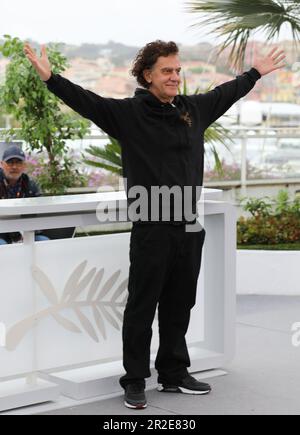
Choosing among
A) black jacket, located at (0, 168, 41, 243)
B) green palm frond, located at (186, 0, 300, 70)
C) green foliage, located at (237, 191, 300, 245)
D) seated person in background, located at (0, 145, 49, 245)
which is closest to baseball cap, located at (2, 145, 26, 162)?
seated person in background, located at (0, 145, 49, 245)

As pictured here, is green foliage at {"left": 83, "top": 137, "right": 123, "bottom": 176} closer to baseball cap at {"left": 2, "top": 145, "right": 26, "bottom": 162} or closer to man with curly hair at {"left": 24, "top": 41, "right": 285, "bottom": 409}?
baseball cap at {"left": 2, "top": 145, "right": 26, "bottom": 162}

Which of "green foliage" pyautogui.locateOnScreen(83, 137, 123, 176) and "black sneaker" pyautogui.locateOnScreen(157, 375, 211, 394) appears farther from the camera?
"green foliage" pyautogui.locateOnScreen(83, 137, 123, 176)

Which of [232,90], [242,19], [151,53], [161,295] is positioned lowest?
[161,295]

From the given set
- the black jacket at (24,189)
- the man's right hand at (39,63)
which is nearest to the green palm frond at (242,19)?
the black jacket at (24,189)

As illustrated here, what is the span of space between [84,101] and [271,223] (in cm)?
493

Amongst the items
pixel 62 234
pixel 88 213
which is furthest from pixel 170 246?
pixel 62 234

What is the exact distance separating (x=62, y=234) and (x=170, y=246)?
115 cm

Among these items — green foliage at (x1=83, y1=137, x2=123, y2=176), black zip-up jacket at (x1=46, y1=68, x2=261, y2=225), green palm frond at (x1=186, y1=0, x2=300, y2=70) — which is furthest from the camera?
green foliage at (x1=83, y1=137, x2=123, y2=176)

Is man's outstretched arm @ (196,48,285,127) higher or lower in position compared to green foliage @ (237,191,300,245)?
higher

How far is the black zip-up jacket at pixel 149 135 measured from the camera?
15.0ft

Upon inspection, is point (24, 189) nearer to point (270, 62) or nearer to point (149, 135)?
point (149, 135)

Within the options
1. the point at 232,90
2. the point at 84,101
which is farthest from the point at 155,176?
the point at 232,90

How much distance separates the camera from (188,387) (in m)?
4.91

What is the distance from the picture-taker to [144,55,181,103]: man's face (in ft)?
15.4
